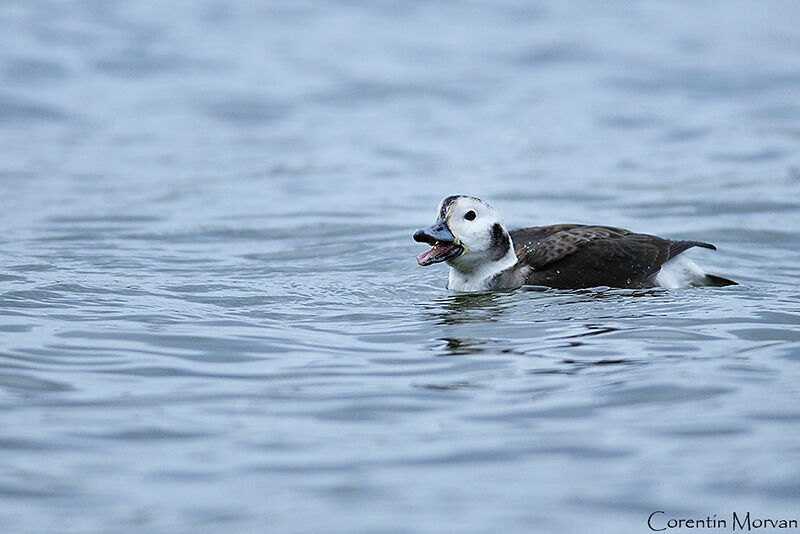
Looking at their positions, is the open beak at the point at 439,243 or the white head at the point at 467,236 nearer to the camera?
the open beak at the point at 439,243

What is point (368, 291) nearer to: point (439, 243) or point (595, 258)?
point (439, 243)

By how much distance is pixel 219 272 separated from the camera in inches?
386

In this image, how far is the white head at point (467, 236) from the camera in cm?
880

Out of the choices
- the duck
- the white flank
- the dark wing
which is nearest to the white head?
the duck

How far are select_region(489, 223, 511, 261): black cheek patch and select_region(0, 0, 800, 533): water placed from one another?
0.37 metres

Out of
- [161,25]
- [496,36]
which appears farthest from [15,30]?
[496,36]

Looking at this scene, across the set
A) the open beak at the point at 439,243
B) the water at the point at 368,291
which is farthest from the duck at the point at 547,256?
the water at the point at 368,291

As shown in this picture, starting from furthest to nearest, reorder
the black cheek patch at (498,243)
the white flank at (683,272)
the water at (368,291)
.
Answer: the white flank at (683,272) → the black cheek patch at (498,243) → the water at (368,291)

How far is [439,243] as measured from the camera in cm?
891

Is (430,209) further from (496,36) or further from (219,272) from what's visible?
(496,36)

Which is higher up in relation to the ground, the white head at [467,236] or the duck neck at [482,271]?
the white head at [467,236]

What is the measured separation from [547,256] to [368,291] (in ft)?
4.10

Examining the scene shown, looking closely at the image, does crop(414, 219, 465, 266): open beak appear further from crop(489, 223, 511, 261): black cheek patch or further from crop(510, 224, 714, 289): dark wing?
crop(510, 224, 714, 289): dark wing

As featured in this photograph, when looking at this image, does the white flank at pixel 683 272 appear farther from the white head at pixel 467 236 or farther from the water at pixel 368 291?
the white head at pixel 467 236
